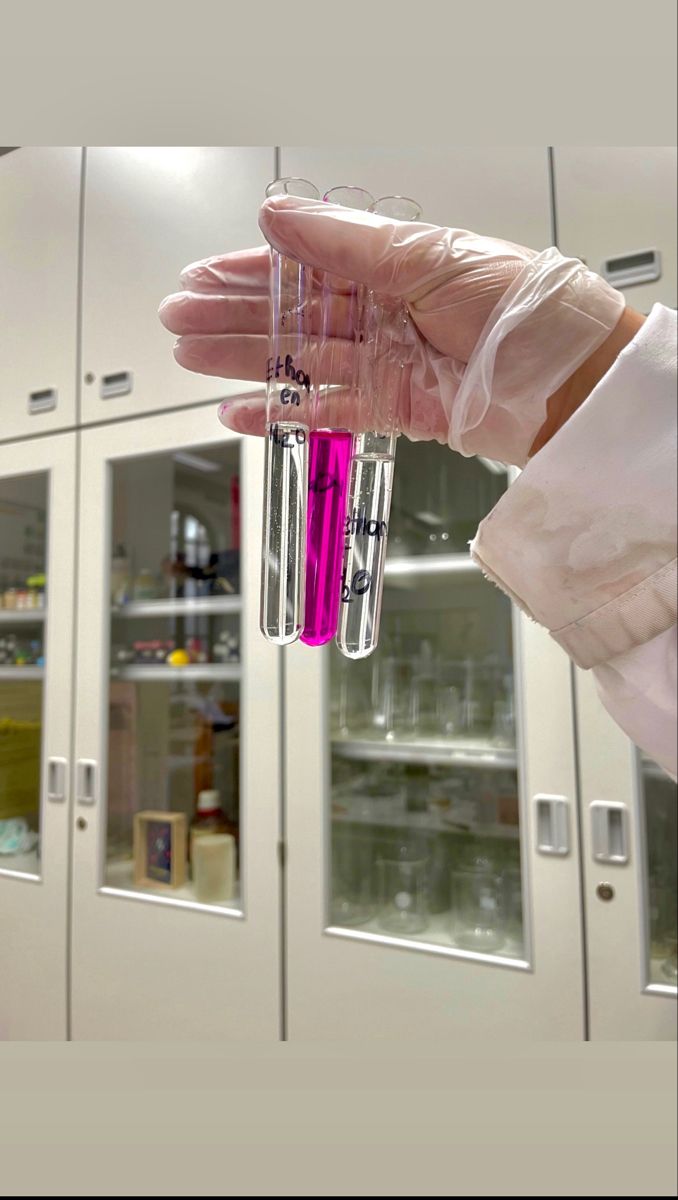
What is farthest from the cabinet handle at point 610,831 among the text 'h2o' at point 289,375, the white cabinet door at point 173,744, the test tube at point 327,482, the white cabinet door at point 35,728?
the white cabinet door at point 35,728

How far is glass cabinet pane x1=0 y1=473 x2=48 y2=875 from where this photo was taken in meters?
1.83

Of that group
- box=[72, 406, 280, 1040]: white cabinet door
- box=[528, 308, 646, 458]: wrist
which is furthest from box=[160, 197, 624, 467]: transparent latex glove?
box=[72, 406, 280, 1040]: white cabinet door

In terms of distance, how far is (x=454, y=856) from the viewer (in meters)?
1.46

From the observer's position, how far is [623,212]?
4.01 feet

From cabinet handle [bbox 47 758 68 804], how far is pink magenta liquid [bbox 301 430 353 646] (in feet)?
4.69

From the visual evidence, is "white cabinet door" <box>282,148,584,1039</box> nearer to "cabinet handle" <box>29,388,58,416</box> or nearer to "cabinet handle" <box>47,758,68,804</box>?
"cabinet handle" <box>47,758,68,804</box>

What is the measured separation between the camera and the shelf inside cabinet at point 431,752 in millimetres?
1348

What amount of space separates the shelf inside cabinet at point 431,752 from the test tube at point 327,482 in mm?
885

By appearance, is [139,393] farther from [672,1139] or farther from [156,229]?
[672,1139]

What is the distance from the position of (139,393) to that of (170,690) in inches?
27.6

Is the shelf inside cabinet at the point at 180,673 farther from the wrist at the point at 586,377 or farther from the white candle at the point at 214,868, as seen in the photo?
the wrist at the point at 586,377

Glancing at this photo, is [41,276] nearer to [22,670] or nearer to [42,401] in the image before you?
[42,401]

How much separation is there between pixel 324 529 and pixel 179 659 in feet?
4.17

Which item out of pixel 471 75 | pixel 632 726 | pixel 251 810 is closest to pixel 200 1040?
pixel 251 810
